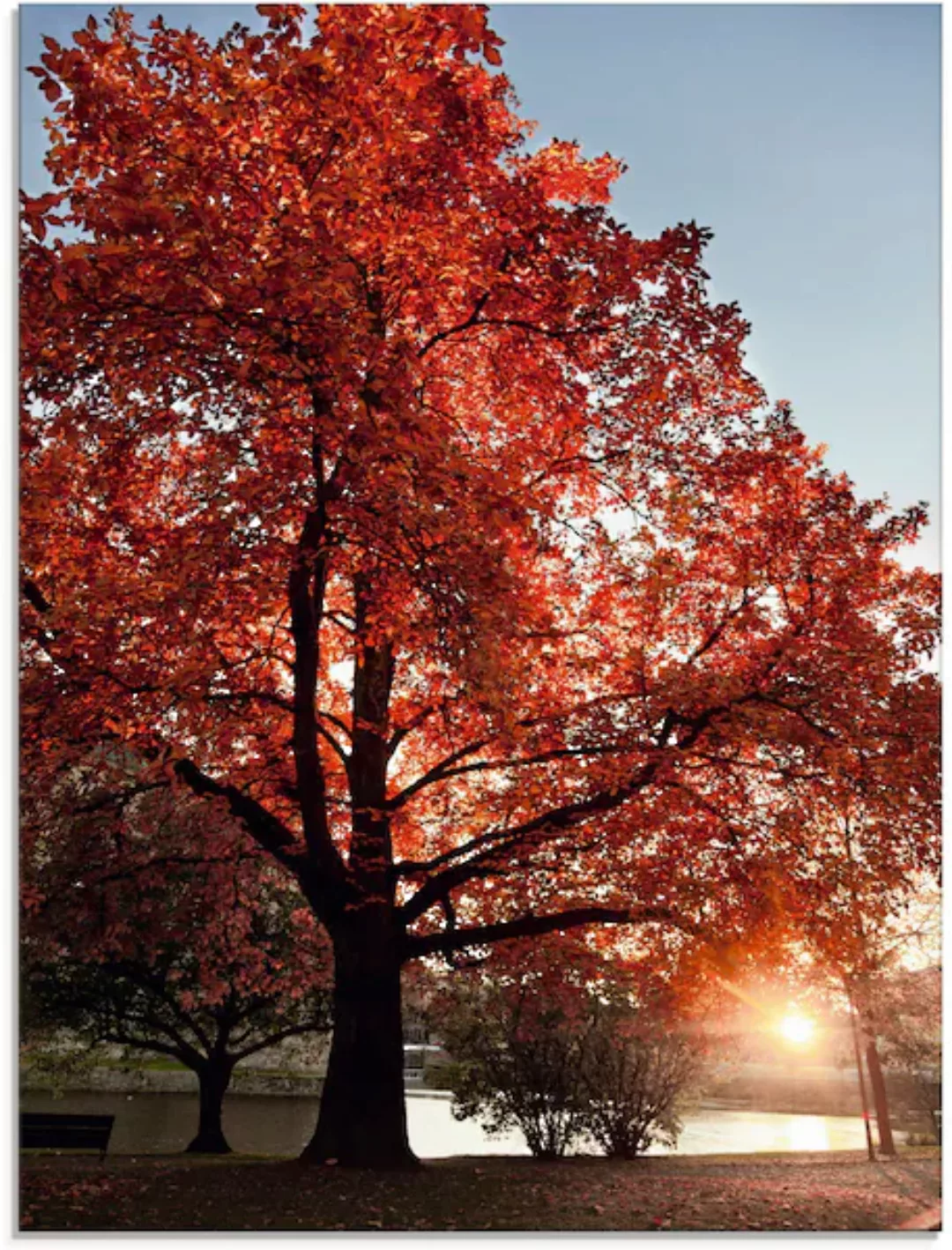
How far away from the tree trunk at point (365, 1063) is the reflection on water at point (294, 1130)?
3029 millimetres

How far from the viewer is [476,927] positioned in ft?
28.8

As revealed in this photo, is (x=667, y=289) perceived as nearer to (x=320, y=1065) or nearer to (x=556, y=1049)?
(x=556, y=1049)

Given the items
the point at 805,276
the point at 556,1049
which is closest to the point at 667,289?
the point at 805,276

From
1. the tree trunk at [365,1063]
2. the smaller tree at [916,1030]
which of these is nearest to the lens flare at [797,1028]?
the smaller tree at [916,1030]

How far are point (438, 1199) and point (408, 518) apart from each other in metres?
4.37

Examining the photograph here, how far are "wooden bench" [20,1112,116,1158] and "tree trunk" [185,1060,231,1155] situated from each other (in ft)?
16.8

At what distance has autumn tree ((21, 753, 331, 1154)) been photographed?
8.48m

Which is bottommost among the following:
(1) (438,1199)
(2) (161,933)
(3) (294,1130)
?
(3) (294,1130)

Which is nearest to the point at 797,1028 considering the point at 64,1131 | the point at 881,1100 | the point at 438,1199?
the point at 881,1100

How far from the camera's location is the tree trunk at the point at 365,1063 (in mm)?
7902

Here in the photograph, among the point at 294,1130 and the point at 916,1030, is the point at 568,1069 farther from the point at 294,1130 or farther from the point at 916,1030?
the point at 294,1130

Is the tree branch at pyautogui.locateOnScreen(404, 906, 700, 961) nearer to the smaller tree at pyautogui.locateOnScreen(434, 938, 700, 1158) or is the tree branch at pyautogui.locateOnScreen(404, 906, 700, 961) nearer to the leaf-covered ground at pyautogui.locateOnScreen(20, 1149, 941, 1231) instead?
the leaf-covered ground at pyautogui.locateOnScreen(20, 1149, 941, 1231)

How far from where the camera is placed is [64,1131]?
7.49m

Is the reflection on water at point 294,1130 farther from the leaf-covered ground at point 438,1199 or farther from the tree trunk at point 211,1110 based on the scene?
the leaf-covered ground at point 438,1199
